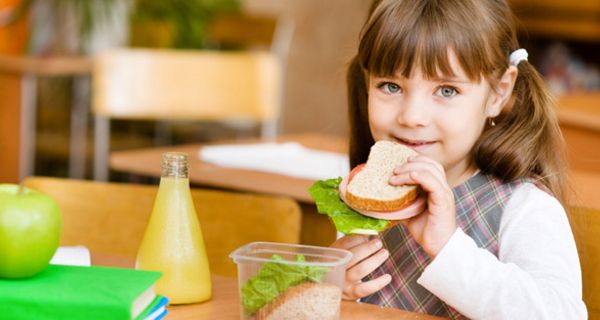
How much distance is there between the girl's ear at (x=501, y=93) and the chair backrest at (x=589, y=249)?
0.61 feet

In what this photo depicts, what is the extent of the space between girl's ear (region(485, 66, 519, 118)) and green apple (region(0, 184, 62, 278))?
0.72m

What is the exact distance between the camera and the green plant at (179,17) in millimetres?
5070

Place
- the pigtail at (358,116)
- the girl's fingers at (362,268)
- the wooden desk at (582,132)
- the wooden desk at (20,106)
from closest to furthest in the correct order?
the girl's fingers at (362,268) < the pigtail at (358,116) < the wooden desk at (582,132) < the wooden desk at (20,106)

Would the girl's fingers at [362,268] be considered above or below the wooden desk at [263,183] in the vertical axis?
above

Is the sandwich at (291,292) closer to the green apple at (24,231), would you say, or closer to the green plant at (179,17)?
the green apple at (24,231)

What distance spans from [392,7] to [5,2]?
4.33 meters

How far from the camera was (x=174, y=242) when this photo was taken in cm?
125

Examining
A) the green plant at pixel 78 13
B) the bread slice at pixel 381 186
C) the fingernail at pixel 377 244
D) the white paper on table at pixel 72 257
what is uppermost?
the bread slice at pixel 381 186

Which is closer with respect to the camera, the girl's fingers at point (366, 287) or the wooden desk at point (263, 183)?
the girl's fingers at point (366, 287)

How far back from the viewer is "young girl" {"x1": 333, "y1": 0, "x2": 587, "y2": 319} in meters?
1.27

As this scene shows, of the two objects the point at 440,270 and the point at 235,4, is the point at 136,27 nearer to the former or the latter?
the point at 235,4

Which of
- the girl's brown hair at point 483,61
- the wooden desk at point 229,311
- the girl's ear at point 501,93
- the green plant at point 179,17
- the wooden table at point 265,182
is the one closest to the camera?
the wooden desk at point 229,311

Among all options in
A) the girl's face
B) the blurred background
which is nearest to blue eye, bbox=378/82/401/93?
the girl's face

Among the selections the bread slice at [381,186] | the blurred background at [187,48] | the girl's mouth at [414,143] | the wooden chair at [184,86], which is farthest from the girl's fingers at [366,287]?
the wooden chair at [184,86]
